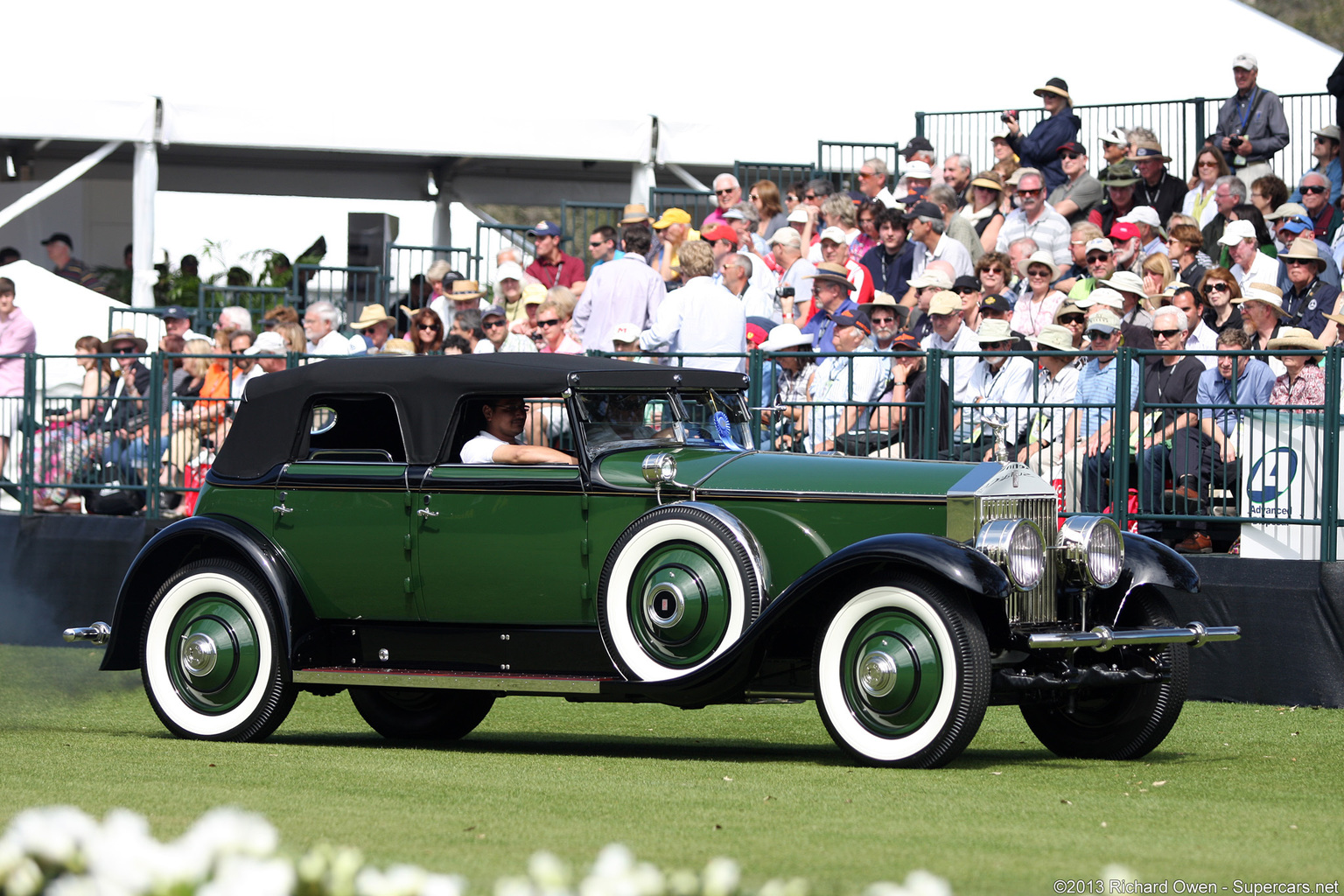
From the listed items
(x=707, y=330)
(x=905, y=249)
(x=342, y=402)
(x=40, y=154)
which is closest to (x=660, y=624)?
(x=342, y=402)

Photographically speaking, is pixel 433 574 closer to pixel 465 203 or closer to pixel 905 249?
pixel 905 249

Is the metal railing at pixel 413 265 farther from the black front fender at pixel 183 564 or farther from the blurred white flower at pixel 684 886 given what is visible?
the blurred white flower at pixel 684 886

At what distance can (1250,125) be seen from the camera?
15773mm

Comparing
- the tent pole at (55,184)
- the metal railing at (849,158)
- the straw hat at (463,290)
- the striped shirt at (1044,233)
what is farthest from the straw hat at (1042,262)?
the tent pole at (55,184)

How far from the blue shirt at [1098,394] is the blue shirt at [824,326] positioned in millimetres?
2547

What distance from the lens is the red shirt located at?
16.7 meters

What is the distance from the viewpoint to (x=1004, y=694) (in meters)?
7.67

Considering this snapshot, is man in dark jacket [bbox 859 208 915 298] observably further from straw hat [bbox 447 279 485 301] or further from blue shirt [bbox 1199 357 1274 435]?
blue shirt [bbox 1199 357 1274 435]

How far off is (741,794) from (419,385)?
9.38 ft

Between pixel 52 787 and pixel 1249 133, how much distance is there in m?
12.2

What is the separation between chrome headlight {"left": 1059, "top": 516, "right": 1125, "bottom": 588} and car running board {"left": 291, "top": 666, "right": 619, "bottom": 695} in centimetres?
204

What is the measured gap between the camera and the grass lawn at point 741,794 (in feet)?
17.8

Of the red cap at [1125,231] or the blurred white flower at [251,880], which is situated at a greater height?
the red cap at [1125,231]

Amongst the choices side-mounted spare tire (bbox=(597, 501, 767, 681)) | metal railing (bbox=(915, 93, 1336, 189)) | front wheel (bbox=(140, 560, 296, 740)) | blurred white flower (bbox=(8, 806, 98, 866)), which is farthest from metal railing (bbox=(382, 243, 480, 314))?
blurred white flower (bbox=(8, 806, 98, 866))
